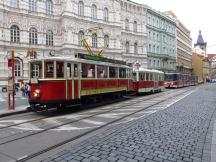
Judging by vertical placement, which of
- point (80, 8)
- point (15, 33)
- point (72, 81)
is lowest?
point (72, 81)

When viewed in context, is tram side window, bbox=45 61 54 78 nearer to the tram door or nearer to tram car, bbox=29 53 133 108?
tram car, bbox=29 53 133 108

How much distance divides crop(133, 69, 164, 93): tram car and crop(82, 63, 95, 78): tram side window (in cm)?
977

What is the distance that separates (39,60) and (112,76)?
668 centimetres

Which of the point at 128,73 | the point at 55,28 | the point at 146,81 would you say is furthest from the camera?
the point at 55,28

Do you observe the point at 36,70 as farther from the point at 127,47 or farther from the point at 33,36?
the point at 127,47

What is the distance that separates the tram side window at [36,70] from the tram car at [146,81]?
1296cm

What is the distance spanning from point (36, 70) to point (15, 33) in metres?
20.9

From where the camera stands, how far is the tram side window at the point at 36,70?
11858 millimetres

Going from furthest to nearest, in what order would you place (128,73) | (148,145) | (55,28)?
1. (55,28)
2. (128,73)
3. (148,145)

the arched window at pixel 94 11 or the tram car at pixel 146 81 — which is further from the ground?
the arched window at pixel 94 11

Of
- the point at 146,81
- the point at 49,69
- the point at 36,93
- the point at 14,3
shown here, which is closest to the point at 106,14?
the point at 14,3

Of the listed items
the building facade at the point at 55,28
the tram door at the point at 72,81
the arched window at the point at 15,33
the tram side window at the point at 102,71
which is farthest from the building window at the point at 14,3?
the tram door at the point at 72,81

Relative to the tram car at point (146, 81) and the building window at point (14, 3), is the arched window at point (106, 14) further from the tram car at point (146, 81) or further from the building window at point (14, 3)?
the tram car at point (146, 81)

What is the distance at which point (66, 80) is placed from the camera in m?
12.0
